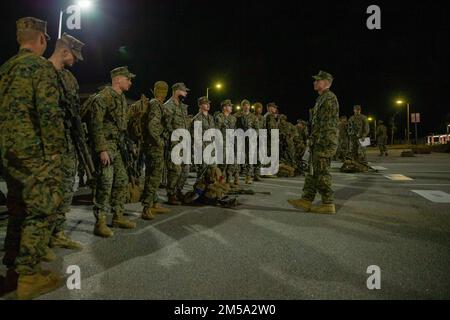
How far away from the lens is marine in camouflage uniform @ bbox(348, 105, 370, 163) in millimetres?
13703

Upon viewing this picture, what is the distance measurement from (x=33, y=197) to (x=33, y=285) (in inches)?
28.1

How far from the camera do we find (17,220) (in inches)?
115

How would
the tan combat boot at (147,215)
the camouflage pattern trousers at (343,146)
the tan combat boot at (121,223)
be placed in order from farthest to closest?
1. the camouflage pattern trousers at (343,146)
2. the tan combat boot at (147,215)
3. the tan combat boot at (121,223)

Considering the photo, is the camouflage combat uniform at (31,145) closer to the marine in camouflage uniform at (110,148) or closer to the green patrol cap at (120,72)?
the marine in camouflage uniform at (110,148)

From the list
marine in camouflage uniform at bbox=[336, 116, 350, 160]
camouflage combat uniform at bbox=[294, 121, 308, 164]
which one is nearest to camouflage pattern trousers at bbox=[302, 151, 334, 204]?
camouflage combat uniform at bbox=[294, 121, 308, 164]

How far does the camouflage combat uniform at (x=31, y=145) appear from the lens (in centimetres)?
265

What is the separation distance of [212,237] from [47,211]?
2097mm

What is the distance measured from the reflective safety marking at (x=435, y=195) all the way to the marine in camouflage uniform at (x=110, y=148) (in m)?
5.85

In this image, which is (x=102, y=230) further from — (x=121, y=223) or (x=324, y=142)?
(x=324, y=142)

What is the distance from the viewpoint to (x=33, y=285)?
2645 millimetres

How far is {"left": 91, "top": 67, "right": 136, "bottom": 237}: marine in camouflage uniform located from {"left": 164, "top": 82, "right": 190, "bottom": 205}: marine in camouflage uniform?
1514 mm

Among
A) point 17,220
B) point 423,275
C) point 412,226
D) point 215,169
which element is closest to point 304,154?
point 215,169

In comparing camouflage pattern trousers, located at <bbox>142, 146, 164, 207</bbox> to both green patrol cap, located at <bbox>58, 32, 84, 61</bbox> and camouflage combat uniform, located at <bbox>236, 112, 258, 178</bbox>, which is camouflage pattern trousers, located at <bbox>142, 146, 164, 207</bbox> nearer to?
green patrol cap, located at <bbox>58, 32, 84, 61</bbox>

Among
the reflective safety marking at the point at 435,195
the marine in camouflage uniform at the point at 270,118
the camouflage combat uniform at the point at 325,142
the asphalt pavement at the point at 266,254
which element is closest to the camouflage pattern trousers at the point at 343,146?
A: the marine in camouflage uniform at the point at 270,118
